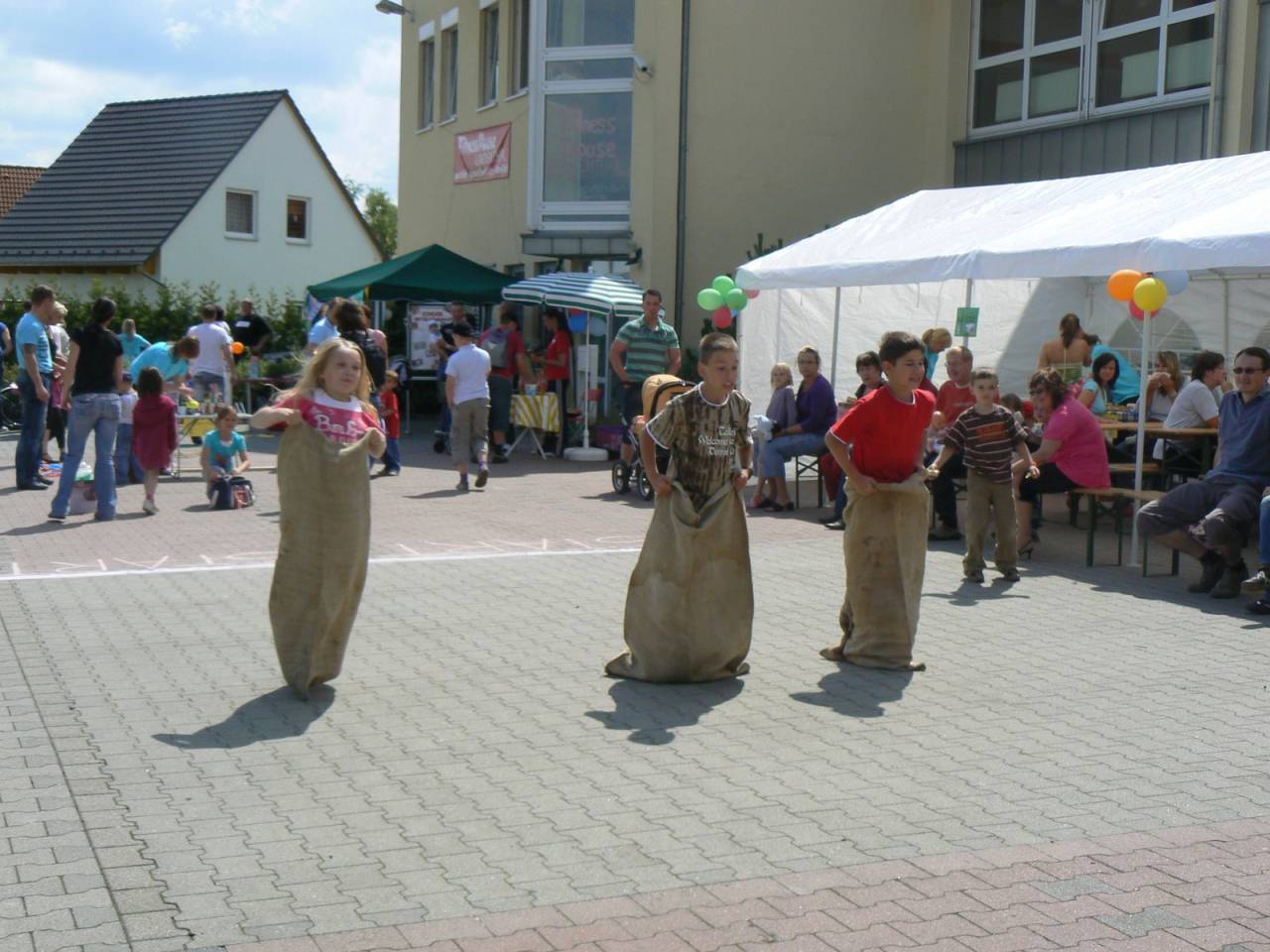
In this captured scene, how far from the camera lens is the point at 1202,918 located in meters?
4.55

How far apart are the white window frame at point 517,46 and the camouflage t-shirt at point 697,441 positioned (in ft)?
61.8

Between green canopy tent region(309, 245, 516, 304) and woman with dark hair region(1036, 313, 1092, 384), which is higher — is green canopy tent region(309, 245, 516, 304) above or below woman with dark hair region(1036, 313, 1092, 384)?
above

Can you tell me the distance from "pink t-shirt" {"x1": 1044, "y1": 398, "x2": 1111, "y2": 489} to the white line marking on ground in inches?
132

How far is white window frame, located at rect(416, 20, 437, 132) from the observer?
1174 inches

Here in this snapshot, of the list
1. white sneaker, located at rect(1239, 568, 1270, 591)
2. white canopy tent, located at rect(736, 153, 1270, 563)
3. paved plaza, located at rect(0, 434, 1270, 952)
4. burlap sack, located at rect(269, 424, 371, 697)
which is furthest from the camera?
white canopy tent, located at rect(736, 153, 1270, 563)

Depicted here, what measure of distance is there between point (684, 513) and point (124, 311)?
86.2 ft

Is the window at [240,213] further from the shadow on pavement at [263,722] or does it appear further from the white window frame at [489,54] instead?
the shadow on pavement at [263,722]

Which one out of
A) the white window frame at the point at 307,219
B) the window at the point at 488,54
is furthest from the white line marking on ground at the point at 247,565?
the white window frame at the point at 307,219

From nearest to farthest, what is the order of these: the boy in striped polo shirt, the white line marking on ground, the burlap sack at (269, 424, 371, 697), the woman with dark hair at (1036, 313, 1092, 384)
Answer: the burlap sack at (269, 424, 371, 697)
the white line marking on ground
the boy in striped polo shirt
the woman with dark hair at (1036, 313, 1092, 384)

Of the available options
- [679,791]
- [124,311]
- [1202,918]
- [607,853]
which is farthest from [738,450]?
[124,311]

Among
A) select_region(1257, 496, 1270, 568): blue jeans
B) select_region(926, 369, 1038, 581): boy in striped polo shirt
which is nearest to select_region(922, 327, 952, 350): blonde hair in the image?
select_region(926, 369, 1038, 581): boy in striped polo shirt

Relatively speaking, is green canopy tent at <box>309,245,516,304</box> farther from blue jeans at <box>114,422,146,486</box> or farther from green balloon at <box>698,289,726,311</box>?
blue jeans at <box>114,422,146,486</box>

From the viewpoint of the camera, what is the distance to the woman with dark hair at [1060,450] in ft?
38.5

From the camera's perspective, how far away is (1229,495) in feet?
33.6
